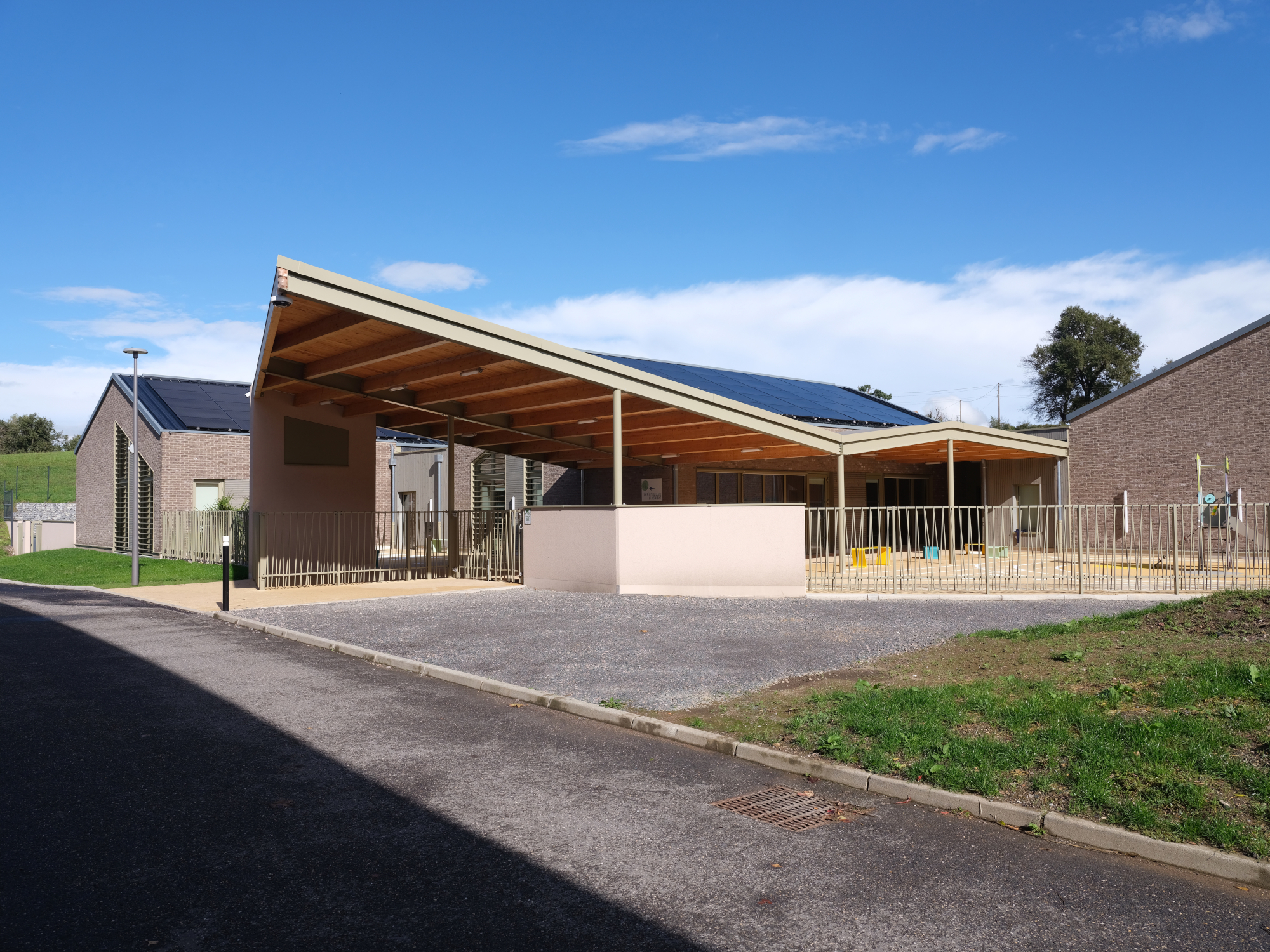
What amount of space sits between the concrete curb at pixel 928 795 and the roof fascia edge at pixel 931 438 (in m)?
15.4

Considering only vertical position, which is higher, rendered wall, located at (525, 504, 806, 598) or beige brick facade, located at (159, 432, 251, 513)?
beige brick facade, located at (159, 432, 251, 513)

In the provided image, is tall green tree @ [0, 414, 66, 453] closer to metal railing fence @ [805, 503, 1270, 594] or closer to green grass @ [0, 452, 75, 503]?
green grass @ [0, 452, 75, 503]

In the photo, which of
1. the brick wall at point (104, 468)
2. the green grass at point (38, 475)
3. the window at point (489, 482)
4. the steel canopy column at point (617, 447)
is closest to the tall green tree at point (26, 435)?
the green grass at point (38, 475)

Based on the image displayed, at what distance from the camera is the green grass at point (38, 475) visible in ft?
222

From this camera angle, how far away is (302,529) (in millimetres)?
21625

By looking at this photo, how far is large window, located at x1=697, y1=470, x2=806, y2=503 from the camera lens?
29.6 m

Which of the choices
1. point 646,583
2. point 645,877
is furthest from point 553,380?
point 645,877

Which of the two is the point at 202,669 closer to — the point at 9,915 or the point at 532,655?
the point at 532,655

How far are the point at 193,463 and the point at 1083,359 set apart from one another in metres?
61.5

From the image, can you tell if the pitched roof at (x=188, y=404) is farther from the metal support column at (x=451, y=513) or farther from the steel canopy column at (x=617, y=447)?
the steel canopy column at (x=617, y=447)

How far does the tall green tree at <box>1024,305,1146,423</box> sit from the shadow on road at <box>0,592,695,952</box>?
72.3m

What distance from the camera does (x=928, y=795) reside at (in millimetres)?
5895

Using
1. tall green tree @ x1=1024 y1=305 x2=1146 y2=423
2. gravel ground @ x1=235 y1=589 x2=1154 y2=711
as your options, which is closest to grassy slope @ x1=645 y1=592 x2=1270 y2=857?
gravel ground @ x1=235 y1=589 x2=1154 y2=711

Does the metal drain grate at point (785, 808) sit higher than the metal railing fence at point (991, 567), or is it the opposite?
the metal railing fence at point (991, 567)
